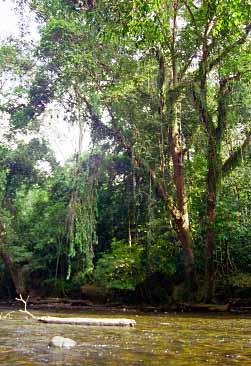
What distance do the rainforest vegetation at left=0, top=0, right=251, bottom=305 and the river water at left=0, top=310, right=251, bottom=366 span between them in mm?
4838

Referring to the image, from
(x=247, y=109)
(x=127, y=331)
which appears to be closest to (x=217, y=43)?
(x=247, y=109)

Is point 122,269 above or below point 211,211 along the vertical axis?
below

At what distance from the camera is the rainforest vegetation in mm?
14188

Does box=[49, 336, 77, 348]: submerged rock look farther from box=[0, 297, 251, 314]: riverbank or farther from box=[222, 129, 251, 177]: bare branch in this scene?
box=[222, 129, 251, 177]: bare branch

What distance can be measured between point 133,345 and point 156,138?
Answer: 935 cm

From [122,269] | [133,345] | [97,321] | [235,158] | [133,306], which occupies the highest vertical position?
[235,158]

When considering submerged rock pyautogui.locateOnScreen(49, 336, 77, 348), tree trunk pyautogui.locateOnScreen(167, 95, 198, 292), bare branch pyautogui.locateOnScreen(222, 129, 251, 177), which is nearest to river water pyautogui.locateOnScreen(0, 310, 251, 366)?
submerged rock pyautogui.locateOnScreen(49, 336, 77, 348)

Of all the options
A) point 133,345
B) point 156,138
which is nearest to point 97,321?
point 133,345

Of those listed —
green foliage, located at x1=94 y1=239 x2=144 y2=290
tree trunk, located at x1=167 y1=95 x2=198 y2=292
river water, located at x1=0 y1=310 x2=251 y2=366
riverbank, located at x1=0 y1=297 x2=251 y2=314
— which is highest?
tree trunk, located at x1=167 y1=95 x2=198 y2=292

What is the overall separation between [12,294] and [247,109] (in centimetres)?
1376

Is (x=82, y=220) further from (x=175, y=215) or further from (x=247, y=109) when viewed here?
(x=247, y=109)

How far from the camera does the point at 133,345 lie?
701cm

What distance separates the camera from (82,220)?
1453 cm

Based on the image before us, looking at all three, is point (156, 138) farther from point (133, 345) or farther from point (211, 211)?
point (133, 345)
